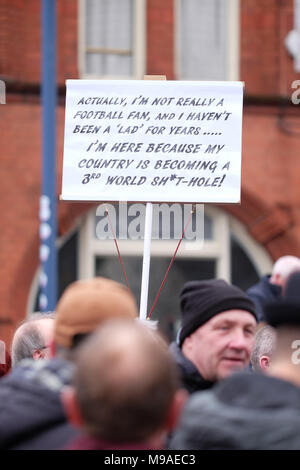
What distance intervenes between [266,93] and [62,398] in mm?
10932

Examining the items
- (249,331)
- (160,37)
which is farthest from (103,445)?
(160,37)

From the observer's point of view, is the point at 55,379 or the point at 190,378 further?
the point at 190,378

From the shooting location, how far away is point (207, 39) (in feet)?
43.7

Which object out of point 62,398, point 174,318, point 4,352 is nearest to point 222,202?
point 4,352

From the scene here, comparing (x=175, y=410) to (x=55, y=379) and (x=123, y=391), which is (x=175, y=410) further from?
(x=55, y=379)

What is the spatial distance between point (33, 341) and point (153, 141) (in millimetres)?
1014

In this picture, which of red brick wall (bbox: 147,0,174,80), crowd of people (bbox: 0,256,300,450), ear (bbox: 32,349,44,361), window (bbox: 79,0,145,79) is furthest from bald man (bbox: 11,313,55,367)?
window (bbox: 79,0,145,79)

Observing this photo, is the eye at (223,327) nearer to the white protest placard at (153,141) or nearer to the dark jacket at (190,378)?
the dark jacket at (190,378)

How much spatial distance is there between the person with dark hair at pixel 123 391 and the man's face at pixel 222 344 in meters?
1.27

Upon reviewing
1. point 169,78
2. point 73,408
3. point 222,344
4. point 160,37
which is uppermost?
point 160,37

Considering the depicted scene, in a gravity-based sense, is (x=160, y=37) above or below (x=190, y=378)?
above

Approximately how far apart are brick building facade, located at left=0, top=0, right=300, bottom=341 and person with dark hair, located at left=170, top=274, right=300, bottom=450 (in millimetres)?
9758

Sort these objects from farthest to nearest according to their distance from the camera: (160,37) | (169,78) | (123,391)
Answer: (160,37)
(169,78)
(123,391)

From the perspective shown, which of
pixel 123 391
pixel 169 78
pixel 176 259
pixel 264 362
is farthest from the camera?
pixel 176 259
